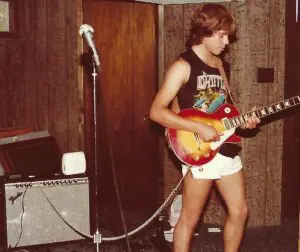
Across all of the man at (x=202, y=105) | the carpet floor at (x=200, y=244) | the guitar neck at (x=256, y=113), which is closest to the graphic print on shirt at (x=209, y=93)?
the man at (x=202, y=105)

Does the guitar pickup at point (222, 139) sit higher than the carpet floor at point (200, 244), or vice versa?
the guitar pickup at point (222, 139)

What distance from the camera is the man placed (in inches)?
125

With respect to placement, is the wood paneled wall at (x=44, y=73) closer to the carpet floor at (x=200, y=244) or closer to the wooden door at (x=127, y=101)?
the wooden door at (x=127, y=101)

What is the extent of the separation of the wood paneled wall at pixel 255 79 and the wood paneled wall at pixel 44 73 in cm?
88

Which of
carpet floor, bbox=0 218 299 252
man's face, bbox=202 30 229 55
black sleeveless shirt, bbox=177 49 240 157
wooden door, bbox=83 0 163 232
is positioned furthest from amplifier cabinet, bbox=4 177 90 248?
man's face, bbox=202 30 229 55

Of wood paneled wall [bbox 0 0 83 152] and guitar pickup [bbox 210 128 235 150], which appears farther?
wood paneled wall [bbox 0 0 83 152]

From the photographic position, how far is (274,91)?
4484 mm

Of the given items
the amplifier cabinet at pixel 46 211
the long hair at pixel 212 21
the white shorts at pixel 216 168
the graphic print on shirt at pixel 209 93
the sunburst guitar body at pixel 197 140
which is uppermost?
the long hair at pixel 212 21

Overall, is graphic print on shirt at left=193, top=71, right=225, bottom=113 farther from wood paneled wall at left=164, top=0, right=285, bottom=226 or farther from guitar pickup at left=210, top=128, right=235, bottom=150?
wood paneled wall at left=164, top=0, right=285, bottom=226

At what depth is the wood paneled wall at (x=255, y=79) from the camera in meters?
4.36

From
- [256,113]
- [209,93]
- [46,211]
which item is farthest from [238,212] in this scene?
[46,211]

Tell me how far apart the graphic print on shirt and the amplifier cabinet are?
119 cm

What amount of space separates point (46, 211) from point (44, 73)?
5.15 feet

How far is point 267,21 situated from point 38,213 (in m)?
2.38
